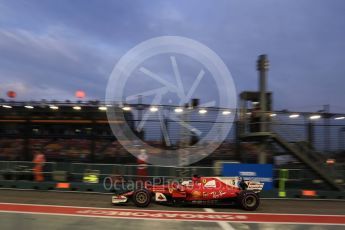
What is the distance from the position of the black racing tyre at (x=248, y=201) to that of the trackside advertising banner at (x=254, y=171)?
440cm

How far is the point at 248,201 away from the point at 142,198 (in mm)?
3409

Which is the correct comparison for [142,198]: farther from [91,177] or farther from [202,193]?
[91,177]

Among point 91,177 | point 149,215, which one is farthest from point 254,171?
point 149,215

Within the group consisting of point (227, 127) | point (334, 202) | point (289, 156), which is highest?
point (227, 127)

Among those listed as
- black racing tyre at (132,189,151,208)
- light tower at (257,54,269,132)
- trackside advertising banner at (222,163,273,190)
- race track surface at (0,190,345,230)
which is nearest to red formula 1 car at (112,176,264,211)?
black racing tyre at (132,189,151,208)

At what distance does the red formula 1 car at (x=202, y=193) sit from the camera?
48.3 ft

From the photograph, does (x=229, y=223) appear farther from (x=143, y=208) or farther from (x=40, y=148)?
(x=40, y=148)

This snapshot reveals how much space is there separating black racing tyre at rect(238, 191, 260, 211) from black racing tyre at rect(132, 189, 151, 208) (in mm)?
2963

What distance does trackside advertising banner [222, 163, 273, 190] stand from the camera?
63.0ft

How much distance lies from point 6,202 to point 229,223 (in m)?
7.88

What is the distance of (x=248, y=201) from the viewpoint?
48.4 feet

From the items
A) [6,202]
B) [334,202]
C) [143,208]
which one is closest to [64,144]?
[6,202]

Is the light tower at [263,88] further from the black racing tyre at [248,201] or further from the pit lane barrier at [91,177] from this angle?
the black racing tyre at [248,201]

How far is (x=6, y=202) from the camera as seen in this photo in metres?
15.5
